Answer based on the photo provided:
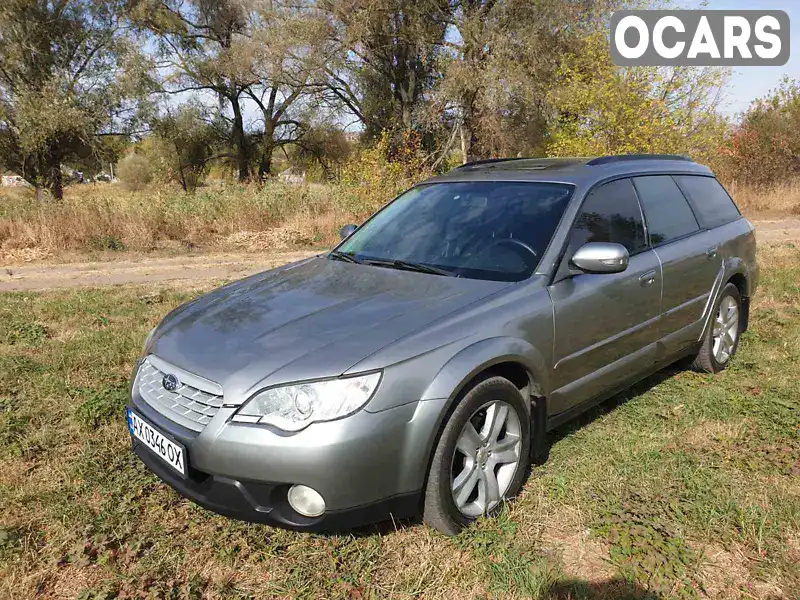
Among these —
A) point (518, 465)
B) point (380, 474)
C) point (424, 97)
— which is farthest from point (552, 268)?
point (424, 97)

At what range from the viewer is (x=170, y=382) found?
265 centimetres

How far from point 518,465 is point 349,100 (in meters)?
24.9

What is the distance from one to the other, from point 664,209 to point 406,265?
78.8 inches

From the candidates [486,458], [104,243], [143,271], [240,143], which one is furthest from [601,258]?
[240,143]

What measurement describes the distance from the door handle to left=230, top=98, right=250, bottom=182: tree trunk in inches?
1097

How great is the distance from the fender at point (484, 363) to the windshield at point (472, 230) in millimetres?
423

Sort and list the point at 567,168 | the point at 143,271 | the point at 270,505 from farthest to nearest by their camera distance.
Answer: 1. the point at 143,271
2. the point at 567,168
3. the point at 270,505

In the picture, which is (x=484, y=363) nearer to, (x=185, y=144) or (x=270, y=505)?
(x=270, y=505)

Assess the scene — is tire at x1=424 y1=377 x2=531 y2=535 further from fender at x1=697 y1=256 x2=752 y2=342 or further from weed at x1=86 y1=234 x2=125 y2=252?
weed at x1=86 y1=234 x2=125 y2=252

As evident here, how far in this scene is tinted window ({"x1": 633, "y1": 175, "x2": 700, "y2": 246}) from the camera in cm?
400

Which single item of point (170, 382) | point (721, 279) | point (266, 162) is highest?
point (266, 162)

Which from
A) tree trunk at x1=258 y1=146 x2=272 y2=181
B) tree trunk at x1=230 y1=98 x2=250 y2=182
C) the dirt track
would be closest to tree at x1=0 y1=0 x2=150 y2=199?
tree trunk at x1=230 y1=98 x2=250 y2=182

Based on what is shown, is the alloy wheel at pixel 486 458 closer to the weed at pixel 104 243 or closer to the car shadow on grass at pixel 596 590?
the car shadow on grass at pixel 596 590

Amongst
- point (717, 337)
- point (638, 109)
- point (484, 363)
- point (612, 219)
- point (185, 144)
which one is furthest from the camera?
point (185, 144)
